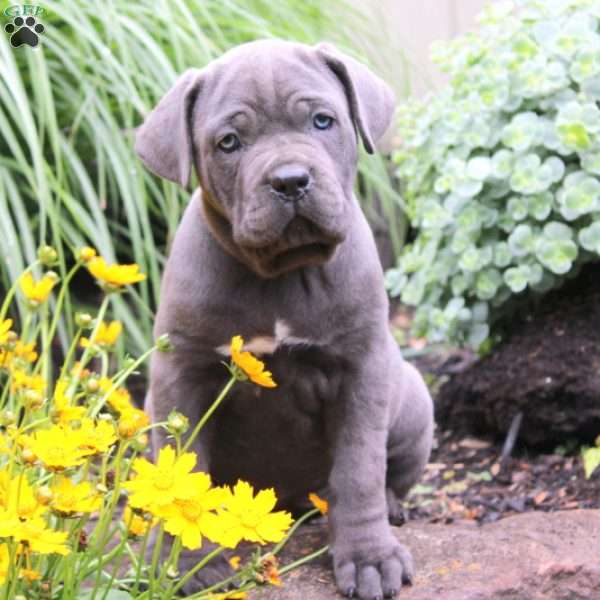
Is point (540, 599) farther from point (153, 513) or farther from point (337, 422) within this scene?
point (153, 513)

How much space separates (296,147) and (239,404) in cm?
69

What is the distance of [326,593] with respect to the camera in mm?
2803

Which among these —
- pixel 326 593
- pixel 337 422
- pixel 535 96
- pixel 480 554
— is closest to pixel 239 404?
pixel 337 422

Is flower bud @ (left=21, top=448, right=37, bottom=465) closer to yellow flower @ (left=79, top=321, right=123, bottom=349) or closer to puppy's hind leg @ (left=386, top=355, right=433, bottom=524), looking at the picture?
yellow flower @ (left=79, top=321, right=123, bottom=349)

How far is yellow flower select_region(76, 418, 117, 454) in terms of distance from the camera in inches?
82.3

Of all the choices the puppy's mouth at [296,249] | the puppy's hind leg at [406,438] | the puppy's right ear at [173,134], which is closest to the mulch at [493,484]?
the puppy's hind leg at [406,438]

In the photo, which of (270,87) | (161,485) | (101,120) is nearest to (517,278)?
(270,87)

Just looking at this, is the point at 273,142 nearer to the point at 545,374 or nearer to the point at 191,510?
the point at 191,510

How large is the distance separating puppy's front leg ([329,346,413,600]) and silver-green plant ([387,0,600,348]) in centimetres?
117

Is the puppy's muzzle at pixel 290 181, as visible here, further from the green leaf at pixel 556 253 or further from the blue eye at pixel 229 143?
the green leaf at pixel 556 253

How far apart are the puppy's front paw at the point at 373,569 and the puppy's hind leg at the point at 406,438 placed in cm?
54

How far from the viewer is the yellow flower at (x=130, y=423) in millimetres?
2180

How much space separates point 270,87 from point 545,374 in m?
1.66

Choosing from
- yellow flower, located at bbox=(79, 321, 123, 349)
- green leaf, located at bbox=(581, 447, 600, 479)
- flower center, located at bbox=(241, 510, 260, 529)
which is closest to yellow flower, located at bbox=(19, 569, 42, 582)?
flower center, located at bbox=(241, 510, 260, 529)
